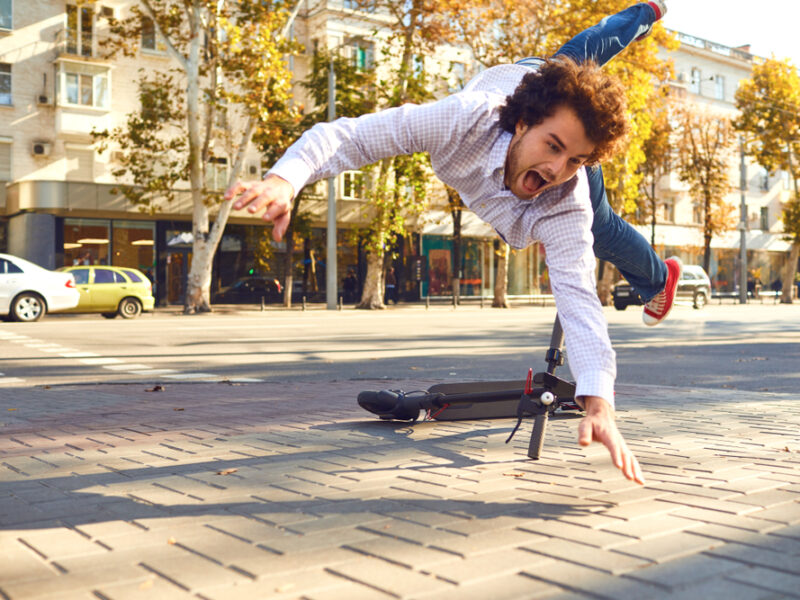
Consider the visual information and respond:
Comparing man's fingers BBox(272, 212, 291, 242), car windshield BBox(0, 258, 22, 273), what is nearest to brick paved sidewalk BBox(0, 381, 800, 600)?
man's fingers BBox(272, 212, 291, 242)

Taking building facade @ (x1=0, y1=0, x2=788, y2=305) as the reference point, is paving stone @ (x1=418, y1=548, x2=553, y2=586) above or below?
below

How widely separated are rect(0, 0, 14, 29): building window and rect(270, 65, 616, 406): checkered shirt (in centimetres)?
3300

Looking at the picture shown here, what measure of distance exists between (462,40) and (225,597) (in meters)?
31.9

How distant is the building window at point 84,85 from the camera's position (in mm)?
32250

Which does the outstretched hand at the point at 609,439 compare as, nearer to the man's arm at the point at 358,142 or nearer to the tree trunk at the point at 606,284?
the man's arm at the point at 358,142

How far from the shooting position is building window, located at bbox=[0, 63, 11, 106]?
105 ft

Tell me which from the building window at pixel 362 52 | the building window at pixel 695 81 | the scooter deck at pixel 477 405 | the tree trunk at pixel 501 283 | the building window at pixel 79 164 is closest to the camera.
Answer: the scooter deck at pixel 477 405

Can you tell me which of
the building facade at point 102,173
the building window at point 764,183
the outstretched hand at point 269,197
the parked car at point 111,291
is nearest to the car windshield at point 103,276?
the parked car at point 111,291

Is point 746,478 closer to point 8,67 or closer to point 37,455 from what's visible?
point 37,455

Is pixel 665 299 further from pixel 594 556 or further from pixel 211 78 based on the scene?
pixel 211 78

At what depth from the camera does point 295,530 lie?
2.86 meters

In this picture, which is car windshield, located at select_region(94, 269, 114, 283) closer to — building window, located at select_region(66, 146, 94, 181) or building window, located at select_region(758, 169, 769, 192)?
building window, located at select_region(66, 146, 94, 181)

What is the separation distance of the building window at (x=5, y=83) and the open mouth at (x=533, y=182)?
108 feet

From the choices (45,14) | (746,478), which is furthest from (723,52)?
(746,478)
